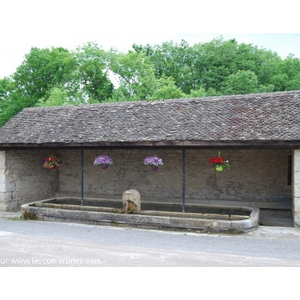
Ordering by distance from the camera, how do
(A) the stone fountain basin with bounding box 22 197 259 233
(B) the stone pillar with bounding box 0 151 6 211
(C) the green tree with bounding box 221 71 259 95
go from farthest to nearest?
(C) the green tree with bounding box 221 71 259 95 → (B) the stone pillar with bounding box 0 151 6 211 → (A) the stone fountain basin with bounding box 22 197 259 233

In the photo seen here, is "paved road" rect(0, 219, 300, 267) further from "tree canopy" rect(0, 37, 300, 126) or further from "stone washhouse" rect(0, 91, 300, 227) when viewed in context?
"tree canopy" rect(0, 37, 300, 126)

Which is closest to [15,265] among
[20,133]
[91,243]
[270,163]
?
[91,243]

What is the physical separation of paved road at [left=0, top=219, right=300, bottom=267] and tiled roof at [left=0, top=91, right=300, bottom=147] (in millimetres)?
2417

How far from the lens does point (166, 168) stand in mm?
12484

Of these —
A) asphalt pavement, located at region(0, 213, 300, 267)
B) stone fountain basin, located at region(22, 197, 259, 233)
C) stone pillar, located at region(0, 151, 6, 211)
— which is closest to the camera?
asphalt pavement, located at region(0, 213, 300, 267)

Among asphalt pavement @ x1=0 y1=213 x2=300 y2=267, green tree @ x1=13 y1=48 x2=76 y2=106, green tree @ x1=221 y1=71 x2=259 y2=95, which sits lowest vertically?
asphalt pavement @ x1=0 y1=213 x2=300 y2=267

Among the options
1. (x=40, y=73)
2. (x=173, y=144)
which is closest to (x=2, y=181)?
(x=173, y=144)

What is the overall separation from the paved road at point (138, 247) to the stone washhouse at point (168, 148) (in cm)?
166

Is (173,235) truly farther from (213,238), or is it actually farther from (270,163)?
(270,163)

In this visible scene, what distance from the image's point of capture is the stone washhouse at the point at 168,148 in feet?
29.5

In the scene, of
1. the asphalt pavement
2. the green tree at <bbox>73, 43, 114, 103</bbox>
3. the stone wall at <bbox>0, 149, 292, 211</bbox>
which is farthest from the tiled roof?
the green tree at <bbox>73, 43, 114, 103</bbox>

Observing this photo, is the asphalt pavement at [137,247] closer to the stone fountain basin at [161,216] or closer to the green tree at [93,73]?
the stone fountain basin at [161,216]

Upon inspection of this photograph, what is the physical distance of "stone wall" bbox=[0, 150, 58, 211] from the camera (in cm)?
1116

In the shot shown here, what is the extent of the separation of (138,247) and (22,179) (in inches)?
257
